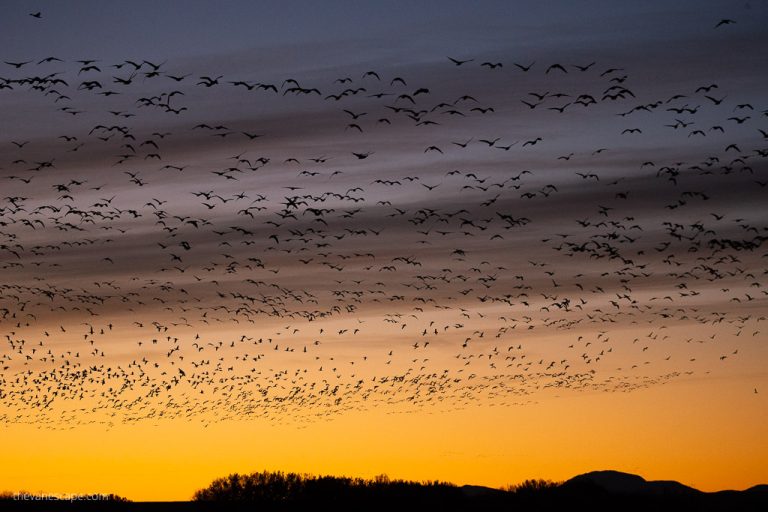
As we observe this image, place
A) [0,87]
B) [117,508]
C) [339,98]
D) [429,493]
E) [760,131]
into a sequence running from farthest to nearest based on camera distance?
[429,493] → [117,508] → [760,131] → [339,98] → [0,87]

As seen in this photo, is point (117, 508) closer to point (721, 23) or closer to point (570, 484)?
point (570, 484)

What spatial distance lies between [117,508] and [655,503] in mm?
91237

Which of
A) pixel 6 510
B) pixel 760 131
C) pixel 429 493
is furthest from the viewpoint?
pixel 429 493

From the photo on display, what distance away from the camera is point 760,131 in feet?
180

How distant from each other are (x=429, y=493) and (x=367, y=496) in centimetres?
938

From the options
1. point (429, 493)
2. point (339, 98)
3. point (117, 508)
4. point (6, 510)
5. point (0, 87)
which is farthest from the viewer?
point (429, 493)

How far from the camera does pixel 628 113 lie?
52.6 m

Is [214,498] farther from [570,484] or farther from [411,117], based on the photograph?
[411,117]

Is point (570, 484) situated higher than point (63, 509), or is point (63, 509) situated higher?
point (570, 484)

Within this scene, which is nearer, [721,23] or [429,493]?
[721,23]

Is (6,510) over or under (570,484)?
under

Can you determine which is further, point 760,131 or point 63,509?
point 63,509

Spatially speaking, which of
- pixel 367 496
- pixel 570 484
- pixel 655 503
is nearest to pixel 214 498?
pixel 367 496

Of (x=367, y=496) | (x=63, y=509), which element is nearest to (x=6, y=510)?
(x=63, y=509)
